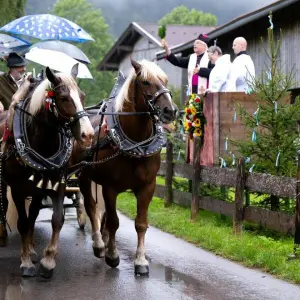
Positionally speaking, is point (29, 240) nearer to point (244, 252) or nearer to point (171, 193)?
point (244, 252)

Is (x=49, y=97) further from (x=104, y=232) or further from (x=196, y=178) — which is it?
(x=196, y=178)

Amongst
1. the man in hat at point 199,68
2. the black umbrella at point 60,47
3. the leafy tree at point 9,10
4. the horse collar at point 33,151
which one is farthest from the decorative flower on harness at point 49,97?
the leafy tree at point 9,10

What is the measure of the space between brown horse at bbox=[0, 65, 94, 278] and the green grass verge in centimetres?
233

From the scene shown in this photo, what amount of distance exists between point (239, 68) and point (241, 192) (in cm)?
241

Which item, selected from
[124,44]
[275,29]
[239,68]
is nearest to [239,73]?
[239,68]

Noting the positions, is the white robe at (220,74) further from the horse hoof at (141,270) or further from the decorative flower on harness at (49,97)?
the decorative flower on harness at (49,97)

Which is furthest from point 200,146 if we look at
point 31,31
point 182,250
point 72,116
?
point 72,116

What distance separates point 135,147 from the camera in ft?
26.8

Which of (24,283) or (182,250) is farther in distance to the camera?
(182,250)

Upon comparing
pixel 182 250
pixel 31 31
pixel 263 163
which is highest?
pixel 31 31

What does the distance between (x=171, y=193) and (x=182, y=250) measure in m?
4.04

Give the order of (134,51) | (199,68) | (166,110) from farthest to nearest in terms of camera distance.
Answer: (134,51)
(199,68)
(166,110)

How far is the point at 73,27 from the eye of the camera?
13.7 metres

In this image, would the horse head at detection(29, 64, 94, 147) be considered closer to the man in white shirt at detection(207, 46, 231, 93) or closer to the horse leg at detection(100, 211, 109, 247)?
the horse leg at detection(100, 211, 109, 247)
